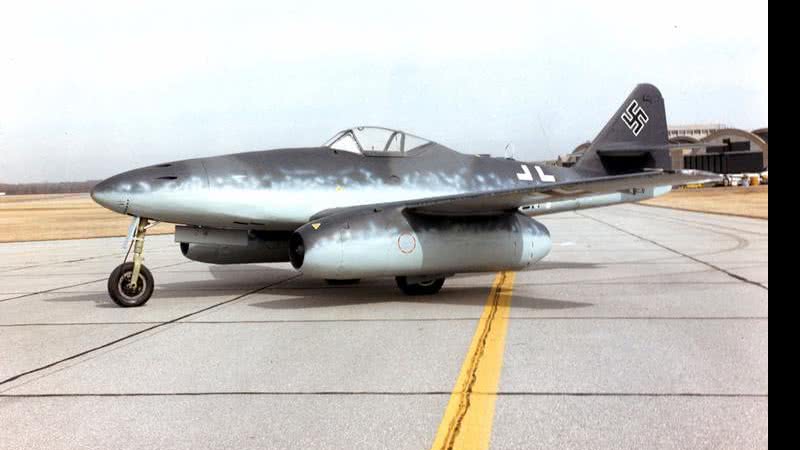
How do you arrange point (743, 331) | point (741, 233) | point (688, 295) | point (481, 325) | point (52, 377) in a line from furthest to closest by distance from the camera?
1. point (741, 233)
2. point (688, 295)
3. point (481, 325)
4. point (743, 331)
5. point (52, 377)

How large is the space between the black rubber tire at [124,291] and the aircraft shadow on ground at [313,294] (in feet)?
0.94

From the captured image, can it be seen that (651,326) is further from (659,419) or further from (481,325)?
(659,419)

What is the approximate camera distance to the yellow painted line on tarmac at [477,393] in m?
3.47

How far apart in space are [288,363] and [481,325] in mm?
2232

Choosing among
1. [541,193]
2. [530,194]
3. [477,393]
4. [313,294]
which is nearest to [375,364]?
[477,393]

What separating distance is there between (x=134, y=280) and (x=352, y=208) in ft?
9.49

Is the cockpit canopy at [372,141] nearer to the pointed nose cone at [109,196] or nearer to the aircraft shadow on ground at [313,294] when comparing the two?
the aircraft shadow on ground at [313,294]

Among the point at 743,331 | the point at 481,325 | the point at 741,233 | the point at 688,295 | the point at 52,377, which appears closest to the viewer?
the point at 52,377

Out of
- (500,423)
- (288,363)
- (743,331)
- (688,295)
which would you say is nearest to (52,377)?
(288,363)

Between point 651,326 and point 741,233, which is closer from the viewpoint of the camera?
point 651,326

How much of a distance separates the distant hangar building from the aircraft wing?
2.60 feet

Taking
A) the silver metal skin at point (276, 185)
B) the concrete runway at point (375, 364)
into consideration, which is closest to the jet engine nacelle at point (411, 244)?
the concrete runway at point (375, 364)

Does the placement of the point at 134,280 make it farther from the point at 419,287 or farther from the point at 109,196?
the point at 419,287

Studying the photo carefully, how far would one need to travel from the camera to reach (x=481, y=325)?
22.2ft
